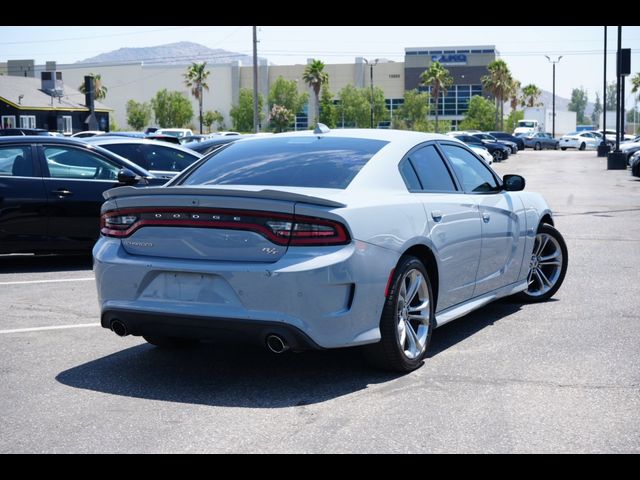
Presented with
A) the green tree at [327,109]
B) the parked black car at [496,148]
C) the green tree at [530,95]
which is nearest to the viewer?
the parked black car at [496,148]

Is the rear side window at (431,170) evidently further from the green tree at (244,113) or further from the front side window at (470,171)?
the green tree at (244,113)

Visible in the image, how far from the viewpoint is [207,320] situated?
521 cm

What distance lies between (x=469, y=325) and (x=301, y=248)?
2.66 metres

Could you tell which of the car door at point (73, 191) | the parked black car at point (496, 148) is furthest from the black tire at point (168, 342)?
the parked black car at point (496, 148)

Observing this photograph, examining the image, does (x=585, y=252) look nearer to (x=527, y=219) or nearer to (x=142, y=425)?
(x=527, y=219)

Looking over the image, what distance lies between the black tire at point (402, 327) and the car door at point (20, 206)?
609 centimetres

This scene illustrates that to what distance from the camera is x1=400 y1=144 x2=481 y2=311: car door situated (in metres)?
6.18

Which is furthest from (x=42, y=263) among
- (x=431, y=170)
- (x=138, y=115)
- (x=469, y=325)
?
(x=138, y=115)

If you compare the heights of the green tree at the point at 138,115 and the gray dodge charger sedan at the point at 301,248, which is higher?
the green tree at the point at 138,115

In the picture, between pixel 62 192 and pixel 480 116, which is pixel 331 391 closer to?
pixel 62 192

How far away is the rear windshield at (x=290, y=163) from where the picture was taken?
5859mm
